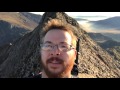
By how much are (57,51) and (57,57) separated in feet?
0.13

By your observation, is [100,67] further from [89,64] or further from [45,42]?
[45,42]

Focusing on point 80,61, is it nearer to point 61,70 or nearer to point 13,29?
point 61,70

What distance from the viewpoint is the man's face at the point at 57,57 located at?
2.02 meters

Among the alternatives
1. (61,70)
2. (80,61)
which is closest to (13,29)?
(80,61)

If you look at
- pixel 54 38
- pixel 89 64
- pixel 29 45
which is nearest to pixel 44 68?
pixel 54 38

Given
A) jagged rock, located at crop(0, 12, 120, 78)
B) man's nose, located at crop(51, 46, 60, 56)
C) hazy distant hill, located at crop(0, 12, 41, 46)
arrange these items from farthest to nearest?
hazy distant hill, located at crop(0, 12, 41, 46)
jagged rock, located at crop(0, 12, 120, 78)
man's nose, located at crop(51, 46, 60, 56)

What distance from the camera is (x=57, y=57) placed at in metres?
2.02

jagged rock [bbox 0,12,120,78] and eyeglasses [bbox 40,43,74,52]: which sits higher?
eyeglasses [bbox 40,43,74,52]

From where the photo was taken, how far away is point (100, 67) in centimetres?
2016

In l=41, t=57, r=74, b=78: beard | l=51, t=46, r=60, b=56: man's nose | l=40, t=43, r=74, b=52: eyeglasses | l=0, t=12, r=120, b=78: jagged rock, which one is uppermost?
l=40, t=43, r=74, b=52: eyeglasses

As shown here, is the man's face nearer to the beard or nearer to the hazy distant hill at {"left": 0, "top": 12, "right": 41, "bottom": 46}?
the beard

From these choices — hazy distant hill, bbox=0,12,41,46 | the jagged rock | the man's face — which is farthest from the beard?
hazy distant hill, bbox=0,12,41,46

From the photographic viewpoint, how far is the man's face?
6.61 ft
